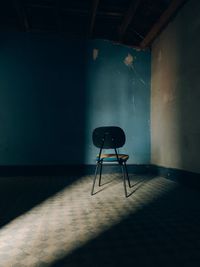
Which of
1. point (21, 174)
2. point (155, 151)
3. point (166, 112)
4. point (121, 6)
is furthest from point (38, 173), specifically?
point (121, 6)

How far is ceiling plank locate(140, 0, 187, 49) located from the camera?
3.70 metres

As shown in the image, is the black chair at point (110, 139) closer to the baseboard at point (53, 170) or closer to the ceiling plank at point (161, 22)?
the baseboard at point (53, 170)

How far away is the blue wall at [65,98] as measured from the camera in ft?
15.4

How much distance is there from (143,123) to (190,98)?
1.56 meters

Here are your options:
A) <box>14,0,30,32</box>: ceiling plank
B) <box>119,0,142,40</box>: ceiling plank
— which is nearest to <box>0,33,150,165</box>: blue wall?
<box>14,0,30,32</box>: ceiling plank

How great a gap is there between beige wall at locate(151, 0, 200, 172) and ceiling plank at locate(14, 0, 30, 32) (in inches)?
97.5

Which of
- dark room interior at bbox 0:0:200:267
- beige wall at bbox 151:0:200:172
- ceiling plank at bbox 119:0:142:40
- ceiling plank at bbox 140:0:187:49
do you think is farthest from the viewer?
ceiling plank at bbox 119:0:142:40

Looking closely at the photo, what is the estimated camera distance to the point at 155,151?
4.77 m

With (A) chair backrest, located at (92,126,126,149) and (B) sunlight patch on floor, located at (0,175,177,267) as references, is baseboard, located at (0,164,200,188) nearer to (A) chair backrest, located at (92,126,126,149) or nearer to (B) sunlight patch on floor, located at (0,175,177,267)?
(B) sunlight patch on floor, located at (0,175,177,267)

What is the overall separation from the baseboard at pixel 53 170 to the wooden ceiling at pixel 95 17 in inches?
99.5

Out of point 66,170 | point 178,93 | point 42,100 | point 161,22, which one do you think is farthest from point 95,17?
point 66,170

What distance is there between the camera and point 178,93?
3879 millimetres

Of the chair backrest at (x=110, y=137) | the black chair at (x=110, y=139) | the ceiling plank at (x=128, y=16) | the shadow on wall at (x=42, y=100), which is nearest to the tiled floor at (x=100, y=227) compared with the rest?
the black chair at (x=110, y=139)

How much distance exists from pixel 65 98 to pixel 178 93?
2.13m
